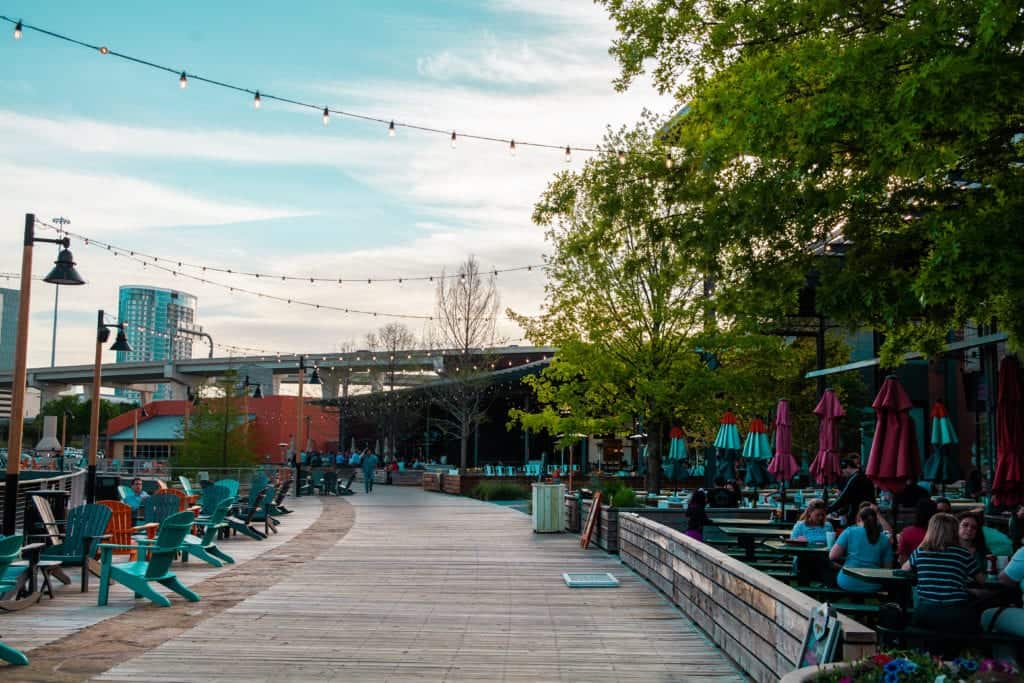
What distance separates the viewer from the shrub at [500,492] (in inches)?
1251

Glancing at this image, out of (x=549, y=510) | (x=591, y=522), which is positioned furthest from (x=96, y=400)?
(x=591, y=522)

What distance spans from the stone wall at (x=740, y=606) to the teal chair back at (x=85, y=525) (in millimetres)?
6492

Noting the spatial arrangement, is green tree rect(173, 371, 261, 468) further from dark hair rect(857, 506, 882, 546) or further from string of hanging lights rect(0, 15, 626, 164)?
dark hair rect(857, 506, 882, 546)

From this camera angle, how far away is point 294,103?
17.6m

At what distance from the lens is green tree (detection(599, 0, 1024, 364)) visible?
695cm

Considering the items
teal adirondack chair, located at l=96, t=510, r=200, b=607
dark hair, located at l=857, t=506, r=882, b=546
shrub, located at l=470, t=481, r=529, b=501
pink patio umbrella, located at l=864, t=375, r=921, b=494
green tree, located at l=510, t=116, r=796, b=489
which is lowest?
shrub, located at l=470, t=481, r=529, b=501

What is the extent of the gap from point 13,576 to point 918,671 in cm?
919

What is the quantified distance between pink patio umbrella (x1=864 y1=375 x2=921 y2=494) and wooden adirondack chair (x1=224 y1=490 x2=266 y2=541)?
11.0 meters

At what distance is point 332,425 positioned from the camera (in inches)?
3317

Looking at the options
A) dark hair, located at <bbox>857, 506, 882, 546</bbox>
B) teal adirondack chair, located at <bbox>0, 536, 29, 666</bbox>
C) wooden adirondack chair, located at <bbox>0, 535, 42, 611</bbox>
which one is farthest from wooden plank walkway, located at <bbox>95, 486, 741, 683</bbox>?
dark hair, located at <bbox>857, 506, 882, 546</bbox>

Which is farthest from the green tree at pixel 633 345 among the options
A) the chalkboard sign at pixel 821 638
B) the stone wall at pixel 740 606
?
the chalkboard sign at pixel 821 638

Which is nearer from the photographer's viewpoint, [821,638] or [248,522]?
[821,638]

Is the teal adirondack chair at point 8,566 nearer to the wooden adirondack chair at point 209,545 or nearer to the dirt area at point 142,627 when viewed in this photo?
the dirt area at point 142,627

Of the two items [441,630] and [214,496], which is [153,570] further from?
[214,496]
